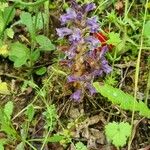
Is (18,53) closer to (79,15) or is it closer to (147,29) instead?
(79,15)

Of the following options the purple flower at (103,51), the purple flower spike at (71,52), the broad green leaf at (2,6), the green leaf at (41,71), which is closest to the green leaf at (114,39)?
the purple flower at (103,51)

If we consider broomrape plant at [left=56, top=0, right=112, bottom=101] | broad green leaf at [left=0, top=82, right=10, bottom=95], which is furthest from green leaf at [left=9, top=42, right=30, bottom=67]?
broomrape plant at [left=56, top=0, right=112, bottom=101]

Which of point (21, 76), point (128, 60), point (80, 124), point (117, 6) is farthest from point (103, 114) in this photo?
point (117, 6)

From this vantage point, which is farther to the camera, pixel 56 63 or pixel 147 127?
pixel 56 63

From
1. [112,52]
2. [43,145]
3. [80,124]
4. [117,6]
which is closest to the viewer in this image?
[43,145]

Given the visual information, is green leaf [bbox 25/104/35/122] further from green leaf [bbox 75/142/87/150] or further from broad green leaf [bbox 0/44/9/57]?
broad green leaf [bbox 0/44/9/57]

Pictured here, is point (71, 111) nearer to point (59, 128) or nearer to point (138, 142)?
point (59, 128)
